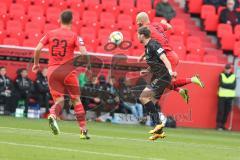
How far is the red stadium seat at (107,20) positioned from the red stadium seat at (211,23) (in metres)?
3.46

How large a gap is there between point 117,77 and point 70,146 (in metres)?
9.84

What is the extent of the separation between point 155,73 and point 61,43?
2439mm

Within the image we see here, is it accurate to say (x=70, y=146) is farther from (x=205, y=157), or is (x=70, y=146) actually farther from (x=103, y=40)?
(x=103, y=40)

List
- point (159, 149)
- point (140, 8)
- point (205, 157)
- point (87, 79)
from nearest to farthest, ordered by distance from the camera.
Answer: point (205, 157) < point (159, 149) < point (87, 79) < point (140, 8)

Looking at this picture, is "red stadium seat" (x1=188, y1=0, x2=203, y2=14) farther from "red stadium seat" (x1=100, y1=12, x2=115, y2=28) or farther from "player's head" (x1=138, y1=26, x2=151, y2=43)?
"player's head" (x1=138, y1=26, x2=151, y2=43)

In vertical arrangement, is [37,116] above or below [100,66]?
below

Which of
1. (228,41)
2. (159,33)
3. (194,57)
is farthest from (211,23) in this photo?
(159,33)

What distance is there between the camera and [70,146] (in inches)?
527

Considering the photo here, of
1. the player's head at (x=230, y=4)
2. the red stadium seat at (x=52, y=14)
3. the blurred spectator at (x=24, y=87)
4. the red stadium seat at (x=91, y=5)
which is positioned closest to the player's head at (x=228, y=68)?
the player's head at (x=230, y=4)

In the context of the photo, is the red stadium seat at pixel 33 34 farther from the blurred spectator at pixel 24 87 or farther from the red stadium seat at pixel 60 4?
the red stadium seat at pixel 60 4

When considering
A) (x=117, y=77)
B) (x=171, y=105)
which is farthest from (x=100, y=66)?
(x=171, y=105)

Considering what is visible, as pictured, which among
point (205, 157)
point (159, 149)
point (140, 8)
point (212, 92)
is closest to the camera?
point (205, 157)

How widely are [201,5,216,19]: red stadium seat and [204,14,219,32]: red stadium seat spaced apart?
96mm

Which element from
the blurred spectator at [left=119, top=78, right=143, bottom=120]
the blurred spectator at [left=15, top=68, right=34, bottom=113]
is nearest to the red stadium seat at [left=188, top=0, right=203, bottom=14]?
the blurred spectator at [left=119, top=78, right=143, bottom=120]
